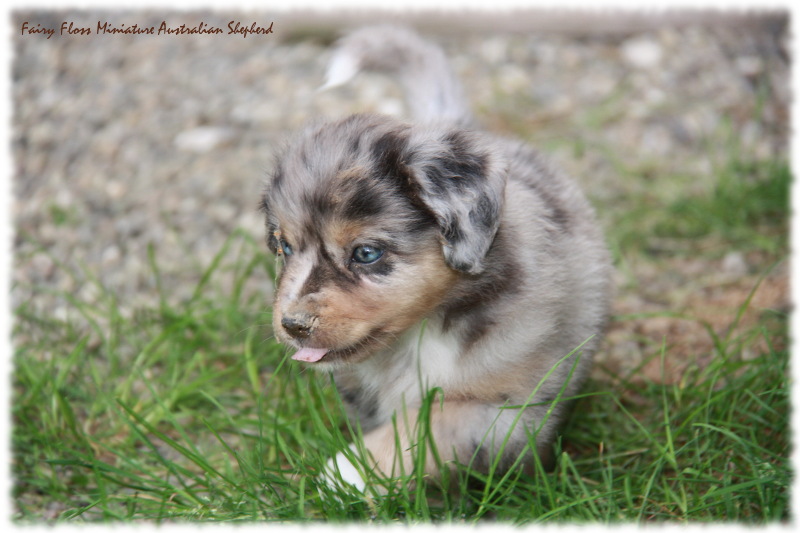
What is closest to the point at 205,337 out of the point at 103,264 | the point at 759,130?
the point at 103,264

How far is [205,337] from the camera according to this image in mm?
4266

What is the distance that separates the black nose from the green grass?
391mm

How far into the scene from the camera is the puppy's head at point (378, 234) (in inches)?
112

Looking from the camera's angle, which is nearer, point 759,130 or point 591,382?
Answer: point 591,382

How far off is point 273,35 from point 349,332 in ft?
15.2

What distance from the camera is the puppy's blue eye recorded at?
2.89 metres

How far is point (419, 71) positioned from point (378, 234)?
1.66 m

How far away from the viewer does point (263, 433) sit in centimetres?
359

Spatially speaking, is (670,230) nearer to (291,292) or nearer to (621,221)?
(621,221)

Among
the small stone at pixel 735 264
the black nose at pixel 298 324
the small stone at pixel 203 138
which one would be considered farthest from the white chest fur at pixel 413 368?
the small stone at pixel 203 138

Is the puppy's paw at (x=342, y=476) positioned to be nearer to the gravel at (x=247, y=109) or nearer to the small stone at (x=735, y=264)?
the gravel at (x=247, y=109)

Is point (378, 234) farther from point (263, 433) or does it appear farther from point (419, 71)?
point (419, 71)

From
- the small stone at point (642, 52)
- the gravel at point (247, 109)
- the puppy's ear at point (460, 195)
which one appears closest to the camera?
the puppy's ear at point (460, 195)

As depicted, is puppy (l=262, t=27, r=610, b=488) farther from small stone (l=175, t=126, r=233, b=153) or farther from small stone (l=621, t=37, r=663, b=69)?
small stone (l=621, t=37, r=663, b=69)
